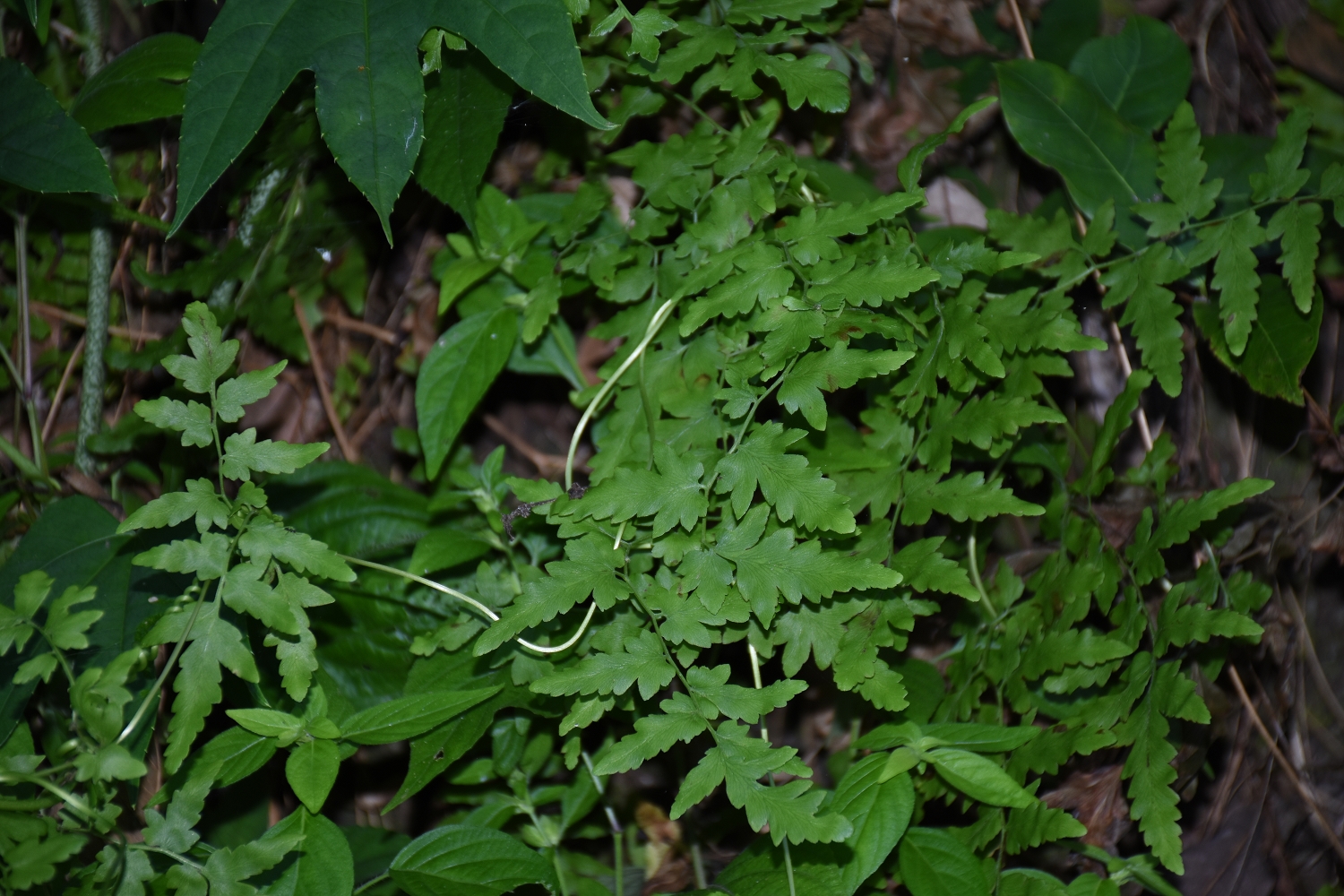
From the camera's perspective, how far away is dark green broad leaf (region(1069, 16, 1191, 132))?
1.68 meters

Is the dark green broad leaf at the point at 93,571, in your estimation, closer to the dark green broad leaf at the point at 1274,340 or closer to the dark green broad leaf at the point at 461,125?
the dark green broad leaf at the point at 461,125

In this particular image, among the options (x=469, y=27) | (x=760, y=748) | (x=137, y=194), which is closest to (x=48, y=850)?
(x=760, y=748)

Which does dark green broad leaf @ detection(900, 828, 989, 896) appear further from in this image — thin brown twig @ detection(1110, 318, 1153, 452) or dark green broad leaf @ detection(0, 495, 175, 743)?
dark green broad leaf @ detection(0, 495, 175, 743)

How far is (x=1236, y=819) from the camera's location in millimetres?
1705

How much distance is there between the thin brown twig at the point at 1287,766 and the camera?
5.39 ft

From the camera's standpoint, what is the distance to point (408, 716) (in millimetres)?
1223

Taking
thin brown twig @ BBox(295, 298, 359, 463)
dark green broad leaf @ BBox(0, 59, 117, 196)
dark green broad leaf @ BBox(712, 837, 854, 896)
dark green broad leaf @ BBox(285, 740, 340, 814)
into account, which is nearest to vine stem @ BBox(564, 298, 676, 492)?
dark green broad leaf @ BBox(285, 740, 340, 814)

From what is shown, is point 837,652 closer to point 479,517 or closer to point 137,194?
point 479,517

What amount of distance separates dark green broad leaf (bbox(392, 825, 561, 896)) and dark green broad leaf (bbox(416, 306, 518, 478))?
58 cm

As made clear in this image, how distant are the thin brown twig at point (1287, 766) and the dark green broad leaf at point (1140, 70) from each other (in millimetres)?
1024

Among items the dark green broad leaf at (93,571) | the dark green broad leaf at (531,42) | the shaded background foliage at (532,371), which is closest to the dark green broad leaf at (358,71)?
the dark green broad leaf at (531,42)

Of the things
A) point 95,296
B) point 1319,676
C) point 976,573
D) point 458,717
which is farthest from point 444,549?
point 1319,676

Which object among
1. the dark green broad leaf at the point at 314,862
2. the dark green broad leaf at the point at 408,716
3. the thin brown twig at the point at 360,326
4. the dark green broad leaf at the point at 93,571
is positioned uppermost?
the thin brown twig at the point at 360,326

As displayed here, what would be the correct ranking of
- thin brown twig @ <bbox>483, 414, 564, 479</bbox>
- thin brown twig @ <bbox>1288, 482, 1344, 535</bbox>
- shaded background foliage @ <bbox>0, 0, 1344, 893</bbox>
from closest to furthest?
shaded background foliage @ <bbox>0, 0, 1344, 893</bbox> < thin brown twig @ <bbox>1288, 482, 1344, 535</bbox> < thin brown twig @ <bbox>483, 414, 564, 479</bbox>
